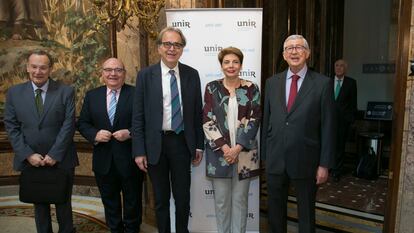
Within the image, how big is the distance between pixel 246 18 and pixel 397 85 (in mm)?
1267

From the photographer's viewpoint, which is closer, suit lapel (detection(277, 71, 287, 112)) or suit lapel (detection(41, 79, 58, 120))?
suit lapel (detection(277, 71, 287, 112))

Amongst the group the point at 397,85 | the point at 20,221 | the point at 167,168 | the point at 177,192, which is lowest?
the point at 20,221

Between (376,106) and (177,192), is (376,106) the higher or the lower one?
the higher one

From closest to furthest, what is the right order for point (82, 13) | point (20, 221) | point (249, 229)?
point (249, 229)
point (20, 221)
point (82, 13)

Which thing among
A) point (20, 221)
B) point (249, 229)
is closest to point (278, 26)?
point (249, 229)

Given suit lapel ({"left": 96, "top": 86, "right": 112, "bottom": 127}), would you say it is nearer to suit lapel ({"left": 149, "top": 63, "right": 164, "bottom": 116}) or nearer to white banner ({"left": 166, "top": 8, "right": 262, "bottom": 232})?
suit lapel ({"left": 149, "top": 63, "right": 164, "bottom": 116})

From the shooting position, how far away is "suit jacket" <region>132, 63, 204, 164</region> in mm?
2766

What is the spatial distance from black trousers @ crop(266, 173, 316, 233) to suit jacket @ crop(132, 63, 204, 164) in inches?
25.4

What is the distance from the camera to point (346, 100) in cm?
516

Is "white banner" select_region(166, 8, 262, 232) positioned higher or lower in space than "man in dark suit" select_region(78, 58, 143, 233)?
higher

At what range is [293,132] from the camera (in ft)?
8.38

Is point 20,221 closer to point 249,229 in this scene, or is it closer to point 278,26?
point 249,229

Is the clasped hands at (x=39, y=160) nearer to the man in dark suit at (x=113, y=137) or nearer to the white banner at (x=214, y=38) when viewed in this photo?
the man in dark suit at (x=113, y=137)

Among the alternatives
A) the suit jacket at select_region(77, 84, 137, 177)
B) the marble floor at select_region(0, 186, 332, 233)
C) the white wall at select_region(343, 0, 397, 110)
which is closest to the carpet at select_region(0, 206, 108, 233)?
the marble floor at select_region(0, 186, 332, 233)
